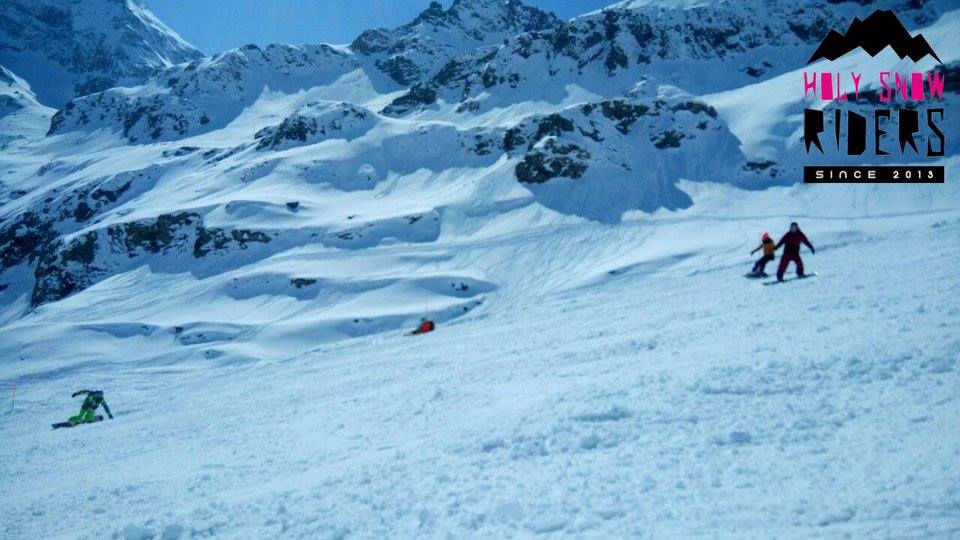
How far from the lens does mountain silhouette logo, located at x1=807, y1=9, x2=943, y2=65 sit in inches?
2569

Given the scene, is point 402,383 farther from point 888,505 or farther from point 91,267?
point 91,267

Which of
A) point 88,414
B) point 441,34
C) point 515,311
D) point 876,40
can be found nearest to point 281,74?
point 441,34

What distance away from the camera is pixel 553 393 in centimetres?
754

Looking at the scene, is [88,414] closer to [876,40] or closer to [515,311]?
[515,311]

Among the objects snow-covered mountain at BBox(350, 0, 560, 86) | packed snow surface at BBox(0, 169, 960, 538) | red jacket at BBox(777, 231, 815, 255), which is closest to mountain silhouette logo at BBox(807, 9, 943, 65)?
red jacket at BBox(777, 231, 815, 255)

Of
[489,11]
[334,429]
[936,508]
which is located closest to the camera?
[936,508]

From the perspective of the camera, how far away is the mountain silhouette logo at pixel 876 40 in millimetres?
65250

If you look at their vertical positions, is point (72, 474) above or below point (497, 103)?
below

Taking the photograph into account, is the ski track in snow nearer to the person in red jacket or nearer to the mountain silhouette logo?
the person in red jacket

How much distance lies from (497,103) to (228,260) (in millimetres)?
55126

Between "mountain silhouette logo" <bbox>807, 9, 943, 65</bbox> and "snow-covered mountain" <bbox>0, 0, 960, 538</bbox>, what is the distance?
2.41 metres

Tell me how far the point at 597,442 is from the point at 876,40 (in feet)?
301

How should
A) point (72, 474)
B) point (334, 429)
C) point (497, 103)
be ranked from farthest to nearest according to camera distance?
1. point (497, 103)
2. point (72, 474)
3. point (334, 429)

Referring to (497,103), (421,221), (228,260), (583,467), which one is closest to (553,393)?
(583,467)
